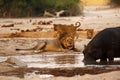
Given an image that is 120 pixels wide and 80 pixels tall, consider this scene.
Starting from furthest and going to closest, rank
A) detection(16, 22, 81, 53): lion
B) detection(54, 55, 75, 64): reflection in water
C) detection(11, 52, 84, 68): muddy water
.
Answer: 1. detection(16, 22, 81, 53): lion
2. detection(54, 55, 75, 64): reflection in water
3. detection(11, 52, 84, 68): muddy water

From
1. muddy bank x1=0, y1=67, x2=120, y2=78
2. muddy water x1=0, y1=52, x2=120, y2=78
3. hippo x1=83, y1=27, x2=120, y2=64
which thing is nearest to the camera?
muddy bank x1=0, y1=67, x2=120, y2=78

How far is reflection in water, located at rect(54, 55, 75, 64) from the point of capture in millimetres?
13916

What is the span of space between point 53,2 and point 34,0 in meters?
1.96

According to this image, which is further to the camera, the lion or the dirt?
Result: the lion

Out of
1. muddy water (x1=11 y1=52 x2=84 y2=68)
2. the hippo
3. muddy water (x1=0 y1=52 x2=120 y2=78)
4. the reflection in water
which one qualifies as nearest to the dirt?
muddy water (x1=0 y1=52 x2=120 y2=78)

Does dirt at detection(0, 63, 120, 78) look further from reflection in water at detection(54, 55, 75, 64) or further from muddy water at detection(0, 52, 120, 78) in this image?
reflection in water at detection(54, 55, 75, 64)

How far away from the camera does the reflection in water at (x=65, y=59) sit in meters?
13.9

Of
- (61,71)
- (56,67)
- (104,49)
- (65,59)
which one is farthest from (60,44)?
(61,71)

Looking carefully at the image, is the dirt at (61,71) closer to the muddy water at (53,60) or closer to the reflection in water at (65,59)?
the muddy water at (53,60)

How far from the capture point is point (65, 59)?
14664 mm

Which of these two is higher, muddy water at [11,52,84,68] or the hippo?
the hippo

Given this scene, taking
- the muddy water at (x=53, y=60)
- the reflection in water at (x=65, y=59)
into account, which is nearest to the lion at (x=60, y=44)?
the muddy water at (x=53, y=60)

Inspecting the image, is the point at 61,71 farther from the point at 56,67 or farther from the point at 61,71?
the point at 56,67

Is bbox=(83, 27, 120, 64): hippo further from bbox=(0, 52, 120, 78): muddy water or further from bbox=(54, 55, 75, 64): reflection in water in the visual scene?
bbox=(54, 55, 75, 64): reflection in water
